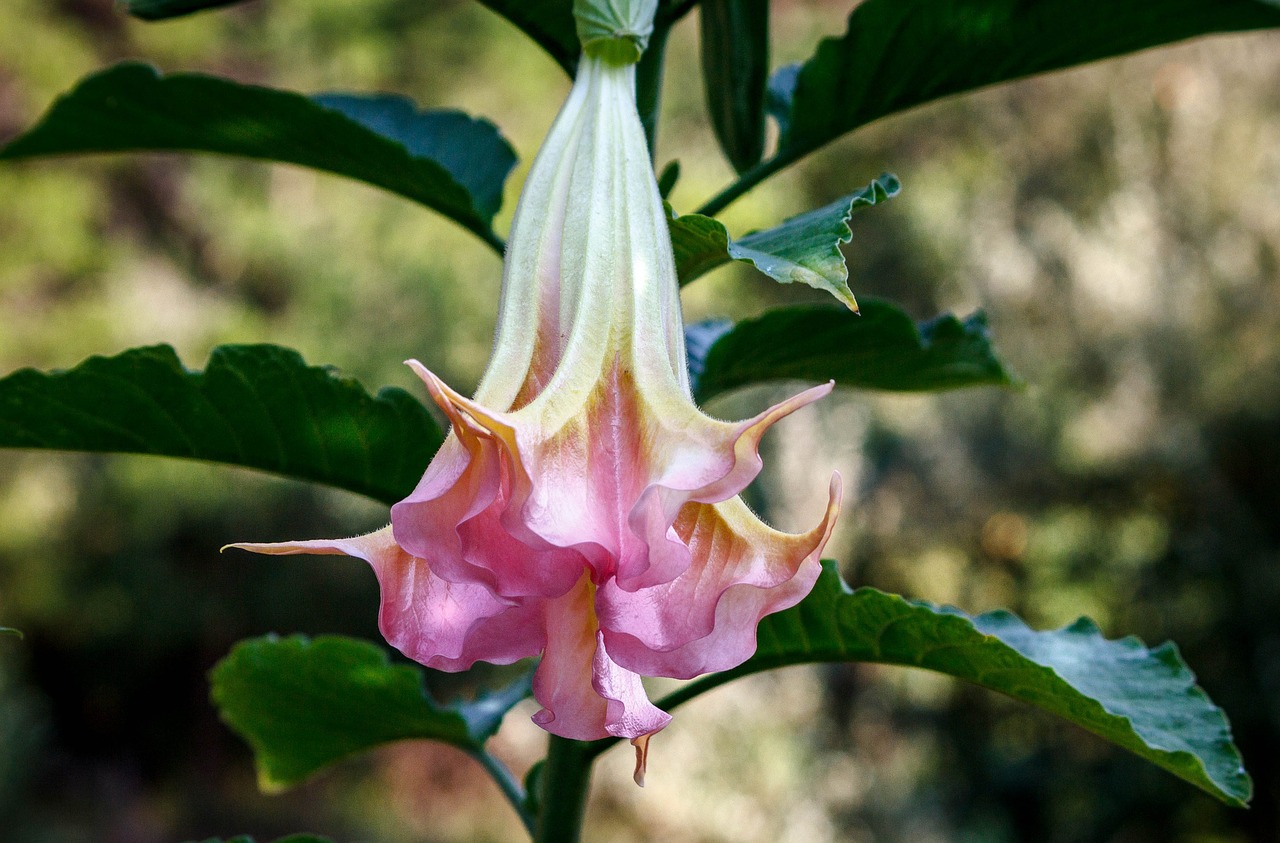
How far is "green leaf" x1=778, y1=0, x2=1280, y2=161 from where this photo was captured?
1.41 ft

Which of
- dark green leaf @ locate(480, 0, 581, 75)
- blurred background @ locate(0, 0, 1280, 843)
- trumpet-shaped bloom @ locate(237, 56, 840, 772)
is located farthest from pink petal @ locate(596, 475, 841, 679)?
blurred background @ locate(0, 0, 1280, 843)

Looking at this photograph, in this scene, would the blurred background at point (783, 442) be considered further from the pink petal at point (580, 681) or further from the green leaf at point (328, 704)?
the pink petal at point (580, 681)

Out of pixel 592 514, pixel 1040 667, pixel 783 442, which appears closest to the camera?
pixel 592 514

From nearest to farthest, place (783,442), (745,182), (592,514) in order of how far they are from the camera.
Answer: (592,514) → (745,182) → (783,442)

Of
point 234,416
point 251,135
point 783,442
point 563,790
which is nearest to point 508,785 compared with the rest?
point 563,790

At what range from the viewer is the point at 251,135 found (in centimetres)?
48

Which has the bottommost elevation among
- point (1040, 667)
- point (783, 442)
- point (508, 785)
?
point (783, 442)

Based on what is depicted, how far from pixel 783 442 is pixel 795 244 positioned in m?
3.30

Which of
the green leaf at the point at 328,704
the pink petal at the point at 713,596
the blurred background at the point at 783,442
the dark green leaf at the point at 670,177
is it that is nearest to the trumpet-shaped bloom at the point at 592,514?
the pink petal at the point at 713,596

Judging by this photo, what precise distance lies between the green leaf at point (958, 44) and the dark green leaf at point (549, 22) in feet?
0.33

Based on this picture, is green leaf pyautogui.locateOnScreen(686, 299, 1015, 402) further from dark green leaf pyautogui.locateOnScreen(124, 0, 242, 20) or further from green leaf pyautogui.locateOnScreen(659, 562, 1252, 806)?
dark green leaf pyautogui.locateOnScreen(124, 0, 242, 20)

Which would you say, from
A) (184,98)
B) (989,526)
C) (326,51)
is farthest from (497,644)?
(326,51)

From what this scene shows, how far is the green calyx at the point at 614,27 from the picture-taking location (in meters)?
0.33

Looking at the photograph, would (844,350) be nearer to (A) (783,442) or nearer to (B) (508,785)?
(B) (508,785)
